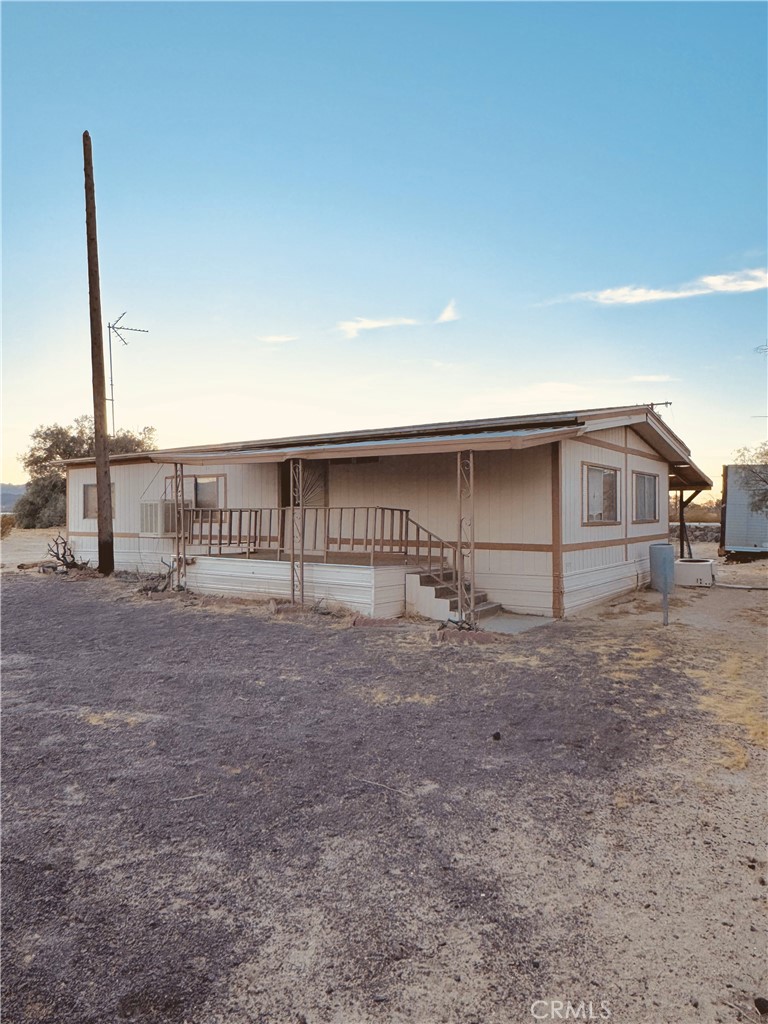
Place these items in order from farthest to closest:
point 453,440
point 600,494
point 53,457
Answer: point 53,457, point 600,494, point 453,440

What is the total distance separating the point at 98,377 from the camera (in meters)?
15.1

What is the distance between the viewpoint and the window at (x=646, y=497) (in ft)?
45.6

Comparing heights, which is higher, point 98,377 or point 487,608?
point 98,377

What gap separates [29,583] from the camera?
14352mm

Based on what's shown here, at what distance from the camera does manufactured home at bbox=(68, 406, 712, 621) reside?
9891 millimetres

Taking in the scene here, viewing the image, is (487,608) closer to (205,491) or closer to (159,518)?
(159,518)

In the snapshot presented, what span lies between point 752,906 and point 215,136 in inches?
544

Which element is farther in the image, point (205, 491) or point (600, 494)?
point (205, 491)

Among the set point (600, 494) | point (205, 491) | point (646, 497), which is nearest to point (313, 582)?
point (205, 491)

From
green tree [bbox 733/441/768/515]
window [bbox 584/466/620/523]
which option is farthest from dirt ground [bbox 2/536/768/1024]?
green tree [bbox 733/441/768/515]

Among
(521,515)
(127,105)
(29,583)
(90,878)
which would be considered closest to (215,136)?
(127,105)

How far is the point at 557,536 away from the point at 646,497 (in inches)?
231

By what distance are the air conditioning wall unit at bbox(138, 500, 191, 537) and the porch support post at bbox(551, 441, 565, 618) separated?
804 centimetres

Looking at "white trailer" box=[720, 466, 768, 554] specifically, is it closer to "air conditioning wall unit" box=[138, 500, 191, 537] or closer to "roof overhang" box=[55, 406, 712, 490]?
"roof overhang" box=[55, 406, 712, 490]
